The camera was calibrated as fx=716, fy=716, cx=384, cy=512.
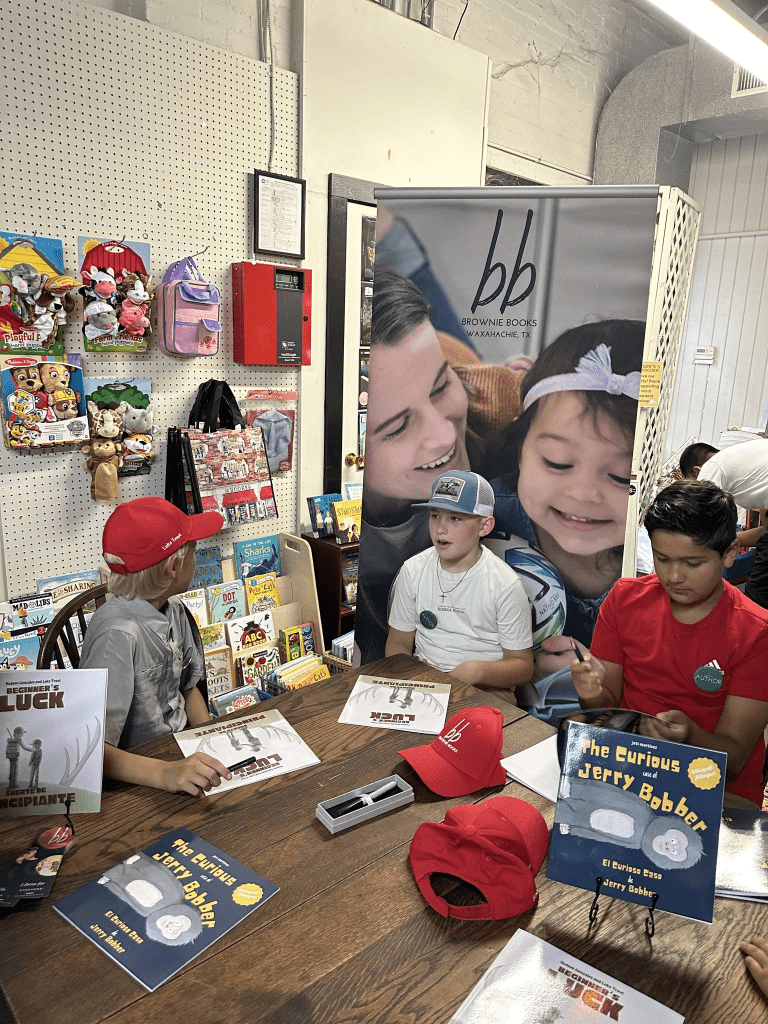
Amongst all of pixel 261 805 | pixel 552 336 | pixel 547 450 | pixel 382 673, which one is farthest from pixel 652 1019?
pixel 552 336

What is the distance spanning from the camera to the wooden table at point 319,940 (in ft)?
3.17

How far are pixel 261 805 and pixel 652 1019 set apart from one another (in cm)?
74

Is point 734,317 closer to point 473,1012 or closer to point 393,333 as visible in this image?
point 393,333

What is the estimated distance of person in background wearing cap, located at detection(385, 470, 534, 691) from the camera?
2.17m

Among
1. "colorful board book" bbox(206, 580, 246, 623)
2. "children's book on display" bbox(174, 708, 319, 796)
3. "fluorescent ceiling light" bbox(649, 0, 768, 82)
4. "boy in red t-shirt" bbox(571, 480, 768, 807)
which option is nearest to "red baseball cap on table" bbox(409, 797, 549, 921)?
"children's book on display" bbox(174, 708, 319, 796)

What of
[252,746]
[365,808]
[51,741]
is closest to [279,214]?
[252,746]

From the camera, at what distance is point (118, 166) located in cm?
275

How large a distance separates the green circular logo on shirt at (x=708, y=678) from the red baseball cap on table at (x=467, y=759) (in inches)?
22.0

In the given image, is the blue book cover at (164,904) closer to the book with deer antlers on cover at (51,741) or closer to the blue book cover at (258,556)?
the book with deer antlers on cover at (51,741)

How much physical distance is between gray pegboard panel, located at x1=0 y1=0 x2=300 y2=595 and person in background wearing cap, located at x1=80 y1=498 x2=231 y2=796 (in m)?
1.18

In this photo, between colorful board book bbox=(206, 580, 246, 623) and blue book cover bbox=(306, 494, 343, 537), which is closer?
colorful board book bbox=(206, 580, 246, 623)

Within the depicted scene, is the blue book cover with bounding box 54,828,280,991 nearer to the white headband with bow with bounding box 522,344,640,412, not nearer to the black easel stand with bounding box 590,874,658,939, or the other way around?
the black easel stand with bounding box 590,874,658,939

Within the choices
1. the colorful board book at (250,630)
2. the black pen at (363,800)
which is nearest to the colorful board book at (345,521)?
the colorful board book at (250,630)

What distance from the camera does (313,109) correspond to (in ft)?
10.8
